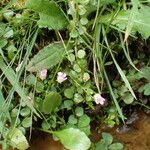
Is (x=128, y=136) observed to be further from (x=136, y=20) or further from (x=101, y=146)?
(x=136, y=20)

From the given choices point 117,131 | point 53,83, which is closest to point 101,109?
point 117,131

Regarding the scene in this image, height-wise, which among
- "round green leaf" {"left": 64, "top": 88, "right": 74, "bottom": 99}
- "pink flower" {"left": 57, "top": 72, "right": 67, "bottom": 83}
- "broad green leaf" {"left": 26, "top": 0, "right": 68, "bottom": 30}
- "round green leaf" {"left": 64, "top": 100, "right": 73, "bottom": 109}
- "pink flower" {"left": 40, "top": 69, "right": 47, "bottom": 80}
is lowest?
"round green leaf" {"left": 64, "top": 100, "right": 73, "bottom": 109}

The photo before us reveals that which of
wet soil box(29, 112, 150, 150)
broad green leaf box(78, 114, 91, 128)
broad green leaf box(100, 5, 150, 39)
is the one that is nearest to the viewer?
broad green leaf box(100, 5, 150, 39)

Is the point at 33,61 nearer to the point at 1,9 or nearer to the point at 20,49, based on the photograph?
the point at 20,49

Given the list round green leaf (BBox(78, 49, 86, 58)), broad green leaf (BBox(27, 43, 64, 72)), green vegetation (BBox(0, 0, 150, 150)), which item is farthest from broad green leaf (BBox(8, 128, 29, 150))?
round green leaf (BBox(78, 49, 86, 58))

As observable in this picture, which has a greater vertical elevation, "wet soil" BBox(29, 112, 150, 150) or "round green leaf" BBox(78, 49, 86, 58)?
"round green leaf" BBox(78, 49, 86, 58)

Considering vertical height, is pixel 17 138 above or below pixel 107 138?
above

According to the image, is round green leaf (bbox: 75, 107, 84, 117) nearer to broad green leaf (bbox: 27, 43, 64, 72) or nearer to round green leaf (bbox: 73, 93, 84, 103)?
round green leaf (bbox: 73, 93, 84, 103)

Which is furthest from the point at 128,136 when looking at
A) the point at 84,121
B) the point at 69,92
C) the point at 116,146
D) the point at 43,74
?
the point at 43,74

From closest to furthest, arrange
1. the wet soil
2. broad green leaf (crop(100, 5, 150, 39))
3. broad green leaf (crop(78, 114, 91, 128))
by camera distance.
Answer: broad green leaf (crop(100, 5, 150, 39))
broad green leaf (crop(78, 114, 91, 128))
the wet soil
